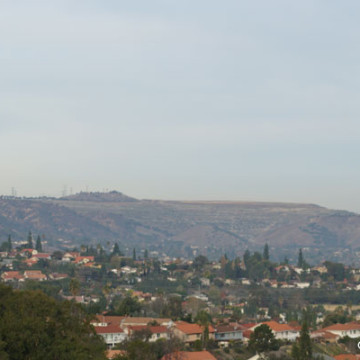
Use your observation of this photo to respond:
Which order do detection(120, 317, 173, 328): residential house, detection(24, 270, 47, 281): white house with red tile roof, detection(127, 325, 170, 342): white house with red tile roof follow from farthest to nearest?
detection(24, 270, 47, 281): white house with red tile roof → detection(120, 317, 173, 328): residential house → detection(127, 325, 170, 342): white house with red tile roof

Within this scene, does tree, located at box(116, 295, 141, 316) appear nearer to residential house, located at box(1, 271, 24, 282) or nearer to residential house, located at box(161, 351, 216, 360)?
residential house, located at box(161, 351, 216, 360)

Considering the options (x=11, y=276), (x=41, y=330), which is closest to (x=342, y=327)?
(x=41, y=330)

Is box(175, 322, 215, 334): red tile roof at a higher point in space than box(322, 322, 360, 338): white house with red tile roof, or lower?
higher

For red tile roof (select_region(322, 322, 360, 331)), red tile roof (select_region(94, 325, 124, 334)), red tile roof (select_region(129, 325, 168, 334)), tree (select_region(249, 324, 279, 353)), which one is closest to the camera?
tree (select_region(249, 324, 279, 353))

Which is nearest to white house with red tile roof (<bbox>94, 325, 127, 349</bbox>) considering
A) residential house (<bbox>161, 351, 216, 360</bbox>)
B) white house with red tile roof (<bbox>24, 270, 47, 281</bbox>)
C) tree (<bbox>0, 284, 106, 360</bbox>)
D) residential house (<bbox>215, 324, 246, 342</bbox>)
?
residential house (<bbox>215, 324, 246, 342</bbox>)

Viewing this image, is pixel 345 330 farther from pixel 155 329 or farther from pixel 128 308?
pixel 155 329

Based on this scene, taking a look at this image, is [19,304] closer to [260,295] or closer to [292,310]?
[292,310]

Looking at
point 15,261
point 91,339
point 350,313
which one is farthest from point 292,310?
point 91,339
